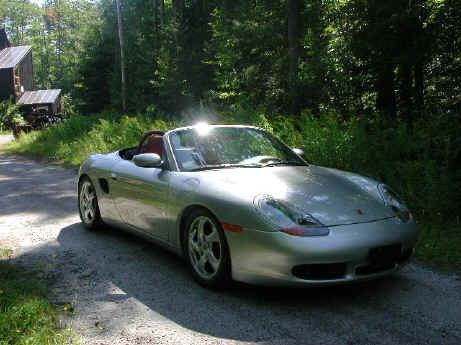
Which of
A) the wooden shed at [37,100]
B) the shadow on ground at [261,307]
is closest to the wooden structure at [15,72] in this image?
the wooden shed at [37,100]

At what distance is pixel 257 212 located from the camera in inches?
147

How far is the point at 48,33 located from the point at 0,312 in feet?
351

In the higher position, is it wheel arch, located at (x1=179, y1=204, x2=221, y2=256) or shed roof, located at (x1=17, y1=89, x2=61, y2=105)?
shed roof, located at (x1=17, y1=89, x2=61, y2=105)

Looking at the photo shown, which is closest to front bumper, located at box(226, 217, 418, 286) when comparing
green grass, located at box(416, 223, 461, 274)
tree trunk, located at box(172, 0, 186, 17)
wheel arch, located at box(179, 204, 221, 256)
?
wheel arch, located at box(179, 204, 221, 256)

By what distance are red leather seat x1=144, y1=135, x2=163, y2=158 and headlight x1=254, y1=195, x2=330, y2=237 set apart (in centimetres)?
250

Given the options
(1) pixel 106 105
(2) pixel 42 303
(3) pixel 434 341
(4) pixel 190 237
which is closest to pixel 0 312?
(2) pixel 42 303

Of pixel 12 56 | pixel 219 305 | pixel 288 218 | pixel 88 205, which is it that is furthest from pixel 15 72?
pixel 288 218

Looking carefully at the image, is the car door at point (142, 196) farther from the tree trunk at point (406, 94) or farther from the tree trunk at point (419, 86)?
the tree trunk at point (419, 86)

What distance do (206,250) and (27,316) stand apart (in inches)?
59.7

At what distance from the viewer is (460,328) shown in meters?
3.29

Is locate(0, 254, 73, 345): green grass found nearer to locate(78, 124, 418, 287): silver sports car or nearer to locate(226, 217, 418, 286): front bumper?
locate(78, 124, 418, 287): silver sports car

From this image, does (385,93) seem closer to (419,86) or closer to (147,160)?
(419,86)

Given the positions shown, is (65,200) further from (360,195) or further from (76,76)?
(76,76)

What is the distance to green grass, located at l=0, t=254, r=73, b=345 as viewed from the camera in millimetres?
3105
